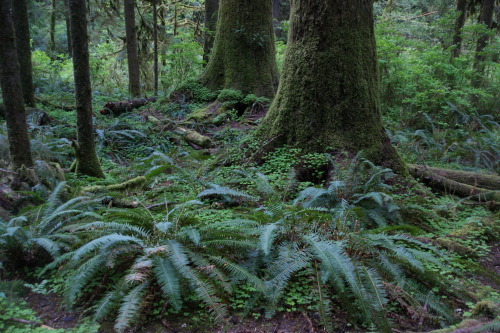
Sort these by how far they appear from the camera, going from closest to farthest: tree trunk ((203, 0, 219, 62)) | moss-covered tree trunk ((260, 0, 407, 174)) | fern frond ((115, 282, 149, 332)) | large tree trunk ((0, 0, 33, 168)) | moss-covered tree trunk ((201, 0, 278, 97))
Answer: fern frond ((115, 282, 149, 332)), large tree trunk ((0, 0, 33, 168)), moss-covered tree trunk ((260, 0, 407, 174)), moss-covered tree trunk ((201, 0, 278, 97)), tree trunk ((203, 0, 219, 62))

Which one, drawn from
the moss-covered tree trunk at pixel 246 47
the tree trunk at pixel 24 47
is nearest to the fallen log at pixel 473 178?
the moss-covered tree trunk at pixel 246 47

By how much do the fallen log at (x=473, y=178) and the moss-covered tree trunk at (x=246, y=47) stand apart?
16.3 ft

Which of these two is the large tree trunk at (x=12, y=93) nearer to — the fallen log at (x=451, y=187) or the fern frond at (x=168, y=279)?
the fern frond at (x=168, y=279)

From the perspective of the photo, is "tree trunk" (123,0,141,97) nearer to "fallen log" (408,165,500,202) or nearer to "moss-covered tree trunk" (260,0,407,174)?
"moss-covered tree trunk" (260,0,407,174)

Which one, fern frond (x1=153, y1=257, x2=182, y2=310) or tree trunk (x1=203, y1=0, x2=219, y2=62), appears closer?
fern frond (x1=153, y1=257, x2=182, y2=310)

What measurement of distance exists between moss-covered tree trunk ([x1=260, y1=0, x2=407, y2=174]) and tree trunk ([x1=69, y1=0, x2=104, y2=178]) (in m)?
3.18

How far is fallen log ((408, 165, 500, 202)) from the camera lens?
15.4 feet

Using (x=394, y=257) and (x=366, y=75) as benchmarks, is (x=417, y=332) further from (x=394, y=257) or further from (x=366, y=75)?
(x=366, y=75)

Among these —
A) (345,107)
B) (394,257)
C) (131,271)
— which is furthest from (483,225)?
(131,271)

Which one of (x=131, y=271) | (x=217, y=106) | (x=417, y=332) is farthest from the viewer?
(x=217, y=106)

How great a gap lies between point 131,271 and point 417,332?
6.83 ft

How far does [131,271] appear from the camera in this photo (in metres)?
2.47

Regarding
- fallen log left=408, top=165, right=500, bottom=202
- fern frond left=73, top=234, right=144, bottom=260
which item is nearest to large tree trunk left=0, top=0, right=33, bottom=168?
fern frond left=73, top=234, right=144, bottom=260

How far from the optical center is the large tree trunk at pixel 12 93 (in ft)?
13.9
